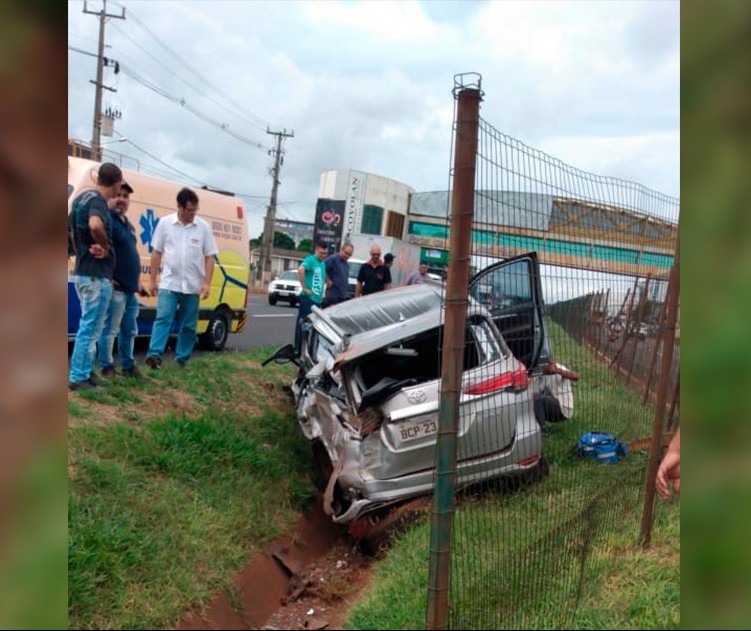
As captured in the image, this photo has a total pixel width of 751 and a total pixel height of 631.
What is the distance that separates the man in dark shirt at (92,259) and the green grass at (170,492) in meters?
0.41

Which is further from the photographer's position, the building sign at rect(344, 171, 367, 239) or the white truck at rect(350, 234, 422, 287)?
the building sign at rect(344, 171, 367, 239)

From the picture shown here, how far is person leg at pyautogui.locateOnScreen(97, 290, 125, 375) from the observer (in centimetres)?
545

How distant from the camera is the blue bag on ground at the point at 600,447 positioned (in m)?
3.64

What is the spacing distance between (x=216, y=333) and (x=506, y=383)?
7.49 meters

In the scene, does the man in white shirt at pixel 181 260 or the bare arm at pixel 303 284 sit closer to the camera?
the man in white shirt at pixel 181 260

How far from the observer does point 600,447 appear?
3668mm

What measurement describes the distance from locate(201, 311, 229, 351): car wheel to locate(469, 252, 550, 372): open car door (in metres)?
7.12

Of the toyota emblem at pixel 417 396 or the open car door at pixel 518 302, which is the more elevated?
the open car door at pixel 518 302

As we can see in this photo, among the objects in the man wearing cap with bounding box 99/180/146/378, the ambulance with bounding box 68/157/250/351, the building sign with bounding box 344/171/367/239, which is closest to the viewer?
the man wearing cap with bounding box 99/180/146/378

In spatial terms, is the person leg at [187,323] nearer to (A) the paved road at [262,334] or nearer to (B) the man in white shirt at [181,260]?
(B) the man in white shirt at [181,260]

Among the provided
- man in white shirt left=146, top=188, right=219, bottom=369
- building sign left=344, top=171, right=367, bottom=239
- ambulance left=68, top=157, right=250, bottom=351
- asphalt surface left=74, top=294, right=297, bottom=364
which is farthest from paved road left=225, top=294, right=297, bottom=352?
building sign left=344, top=171, right=367, bottom=239

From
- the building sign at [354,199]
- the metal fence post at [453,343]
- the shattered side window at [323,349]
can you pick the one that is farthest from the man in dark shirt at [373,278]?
the building sign at [354,199]

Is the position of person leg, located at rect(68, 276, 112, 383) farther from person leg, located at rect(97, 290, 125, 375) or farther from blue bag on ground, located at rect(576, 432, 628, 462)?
blue bag on ground, located at rect(576, 432, 628, 462)
